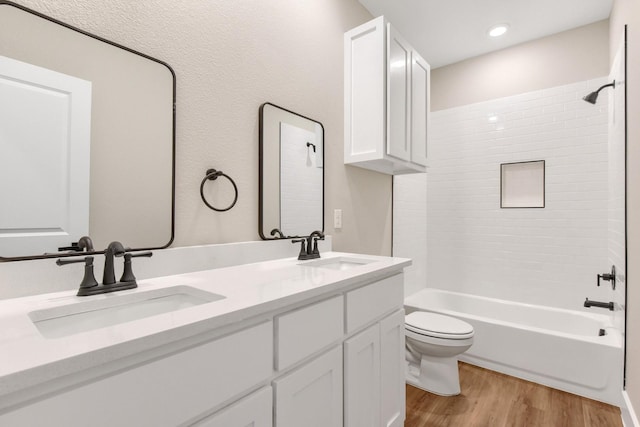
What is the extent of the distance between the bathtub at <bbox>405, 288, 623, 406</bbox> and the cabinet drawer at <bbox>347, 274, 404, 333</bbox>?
1297mm

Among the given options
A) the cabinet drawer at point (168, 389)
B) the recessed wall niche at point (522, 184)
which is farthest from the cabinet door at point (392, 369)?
the recessed wall niche at point (522, 184)

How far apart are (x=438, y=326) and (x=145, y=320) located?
1.93 meters

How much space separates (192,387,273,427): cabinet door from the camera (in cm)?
73

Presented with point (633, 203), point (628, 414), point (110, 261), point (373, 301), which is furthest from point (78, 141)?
point (628, 414)

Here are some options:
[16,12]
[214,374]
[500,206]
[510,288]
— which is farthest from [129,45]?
[510,288]

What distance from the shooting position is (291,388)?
923mm

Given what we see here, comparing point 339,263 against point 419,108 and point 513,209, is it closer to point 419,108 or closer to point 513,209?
point 419,108

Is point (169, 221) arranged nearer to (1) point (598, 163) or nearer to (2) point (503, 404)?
(2) point (503, 404)

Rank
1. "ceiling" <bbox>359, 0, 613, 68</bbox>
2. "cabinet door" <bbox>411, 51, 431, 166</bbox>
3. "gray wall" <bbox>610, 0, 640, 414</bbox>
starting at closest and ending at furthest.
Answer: "gray wall" <bbox>610, 0, 640, 414</bbox>, "cabinet door" <bbox>411, 51, 431, 166</bbox>, "ceiling" <bbox>359, 0, 613, 68</bbox>

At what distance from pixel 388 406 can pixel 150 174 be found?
4.67ft

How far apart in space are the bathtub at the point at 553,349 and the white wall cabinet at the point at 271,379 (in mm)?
1261

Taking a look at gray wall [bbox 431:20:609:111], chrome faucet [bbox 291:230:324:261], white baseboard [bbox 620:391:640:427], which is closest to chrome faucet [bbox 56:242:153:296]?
chrome faucet [bbox 291:230:324:261]

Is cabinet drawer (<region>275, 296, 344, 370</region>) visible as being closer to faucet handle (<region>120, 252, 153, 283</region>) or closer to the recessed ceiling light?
faucet handle (<region>120, 252, 153, 283</region>)

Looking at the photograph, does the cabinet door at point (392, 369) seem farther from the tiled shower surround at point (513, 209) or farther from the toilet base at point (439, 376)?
the tiled shower surround at point (513, 209)
